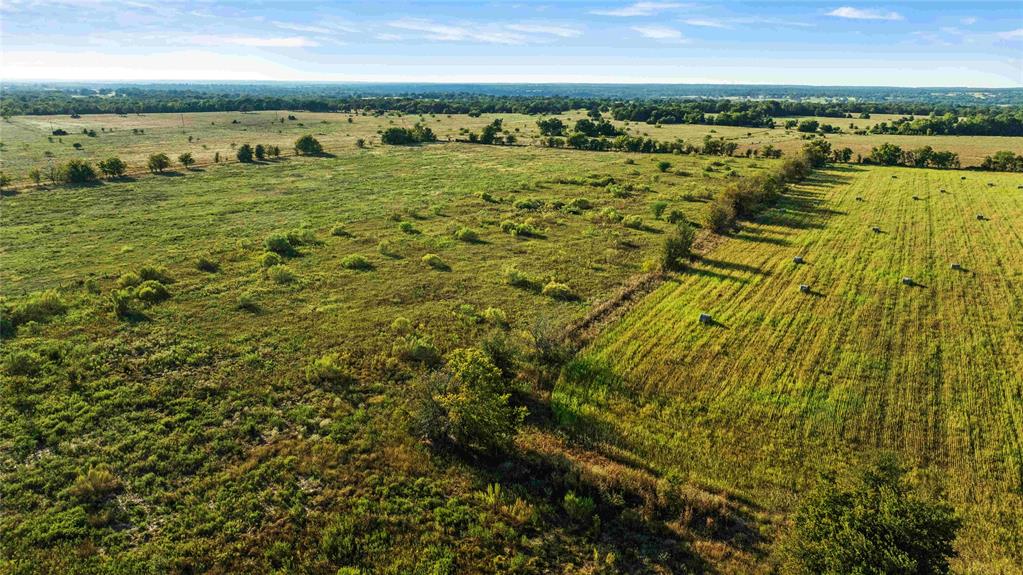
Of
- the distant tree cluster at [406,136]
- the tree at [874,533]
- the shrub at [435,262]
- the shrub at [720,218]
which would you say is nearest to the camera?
the tree at [874,533]

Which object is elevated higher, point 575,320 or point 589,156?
point 589,156

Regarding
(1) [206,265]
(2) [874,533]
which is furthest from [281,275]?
(2) [874,533]

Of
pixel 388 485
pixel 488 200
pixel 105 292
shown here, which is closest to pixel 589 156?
pixel 488 200

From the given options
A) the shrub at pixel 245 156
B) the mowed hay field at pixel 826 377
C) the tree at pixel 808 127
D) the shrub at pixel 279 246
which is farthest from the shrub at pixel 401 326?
the tree at pixel 808 127

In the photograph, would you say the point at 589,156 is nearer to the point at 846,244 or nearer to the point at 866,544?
the point at 846,244

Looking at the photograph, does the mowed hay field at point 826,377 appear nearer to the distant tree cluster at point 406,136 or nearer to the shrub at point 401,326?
the shrub at point 401,326

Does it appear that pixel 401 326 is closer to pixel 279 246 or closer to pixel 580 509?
pixel 580 509
